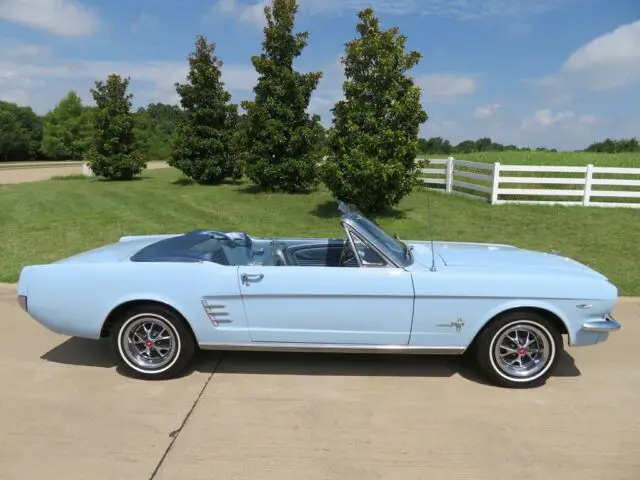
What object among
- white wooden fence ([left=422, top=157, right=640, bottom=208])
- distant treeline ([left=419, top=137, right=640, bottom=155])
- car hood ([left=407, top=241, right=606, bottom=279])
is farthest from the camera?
distant treeline ([left=419, top=137, right=640, bottom=155])

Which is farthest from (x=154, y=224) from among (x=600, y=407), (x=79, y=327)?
(x=600, y=407)

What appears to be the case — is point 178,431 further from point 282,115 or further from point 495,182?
point 282,115

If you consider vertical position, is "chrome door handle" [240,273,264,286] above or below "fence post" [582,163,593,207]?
below

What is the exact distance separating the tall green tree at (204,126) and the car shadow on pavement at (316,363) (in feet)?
47.0

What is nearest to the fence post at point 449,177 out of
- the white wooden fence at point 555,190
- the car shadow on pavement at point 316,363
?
the white wooden fence at point 555,190

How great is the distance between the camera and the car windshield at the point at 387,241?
3967 mm

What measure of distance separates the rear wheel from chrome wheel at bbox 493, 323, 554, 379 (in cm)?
243

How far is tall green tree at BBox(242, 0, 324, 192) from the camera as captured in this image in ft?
49.6

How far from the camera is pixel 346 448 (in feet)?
9.91

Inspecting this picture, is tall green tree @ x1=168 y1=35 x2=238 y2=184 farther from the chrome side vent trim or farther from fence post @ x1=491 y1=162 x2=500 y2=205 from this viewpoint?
the chrome side vent trim

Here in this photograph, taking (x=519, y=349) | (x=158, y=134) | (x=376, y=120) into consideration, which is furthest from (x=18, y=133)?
(x=519, y=349)

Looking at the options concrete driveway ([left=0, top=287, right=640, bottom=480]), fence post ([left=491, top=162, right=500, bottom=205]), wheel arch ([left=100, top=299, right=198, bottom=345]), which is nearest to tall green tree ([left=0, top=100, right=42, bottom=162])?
fence post ([left=491, top=162, right=500, bottom=205])

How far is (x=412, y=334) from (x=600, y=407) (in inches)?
56.0

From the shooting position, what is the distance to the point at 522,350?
3861 mm
